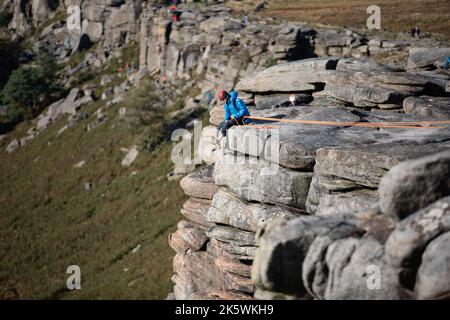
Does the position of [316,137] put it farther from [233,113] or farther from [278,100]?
[278,100]

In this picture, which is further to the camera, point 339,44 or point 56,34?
point 56,34

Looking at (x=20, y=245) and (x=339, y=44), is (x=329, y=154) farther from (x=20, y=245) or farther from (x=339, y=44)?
(x=339, y=44)

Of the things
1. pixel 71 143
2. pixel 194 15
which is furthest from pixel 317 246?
pixel 194 15

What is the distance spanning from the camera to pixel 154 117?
59.8 meters

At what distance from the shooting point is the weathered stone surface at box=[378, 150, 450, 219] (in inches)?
371

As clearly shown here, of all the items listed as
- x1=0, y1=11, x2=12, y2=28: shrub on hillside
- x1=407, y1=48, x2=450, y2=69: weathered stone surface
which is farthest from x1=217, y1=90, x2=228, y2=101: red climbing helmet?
x1=0, y1=11, x2=12, y2=28: shrub on hillside

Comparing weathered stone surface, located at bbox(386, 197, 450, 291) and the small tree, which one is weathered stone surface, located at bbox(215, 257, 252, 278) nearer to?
weathered stone surface, located at bbox(386, 197, 450, 291)

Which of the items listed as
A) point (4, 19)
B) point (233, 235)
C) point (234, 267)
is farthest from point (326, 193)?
point (4, 19)

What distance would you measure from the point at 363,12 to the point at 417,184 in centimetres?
7918

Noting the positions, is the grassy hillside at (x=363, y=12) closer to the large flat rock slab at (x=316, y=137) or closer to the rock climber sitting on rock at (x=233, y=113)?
the large flat rock slab at (x=316, y=137)

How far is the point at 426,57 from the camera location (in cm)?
2920
